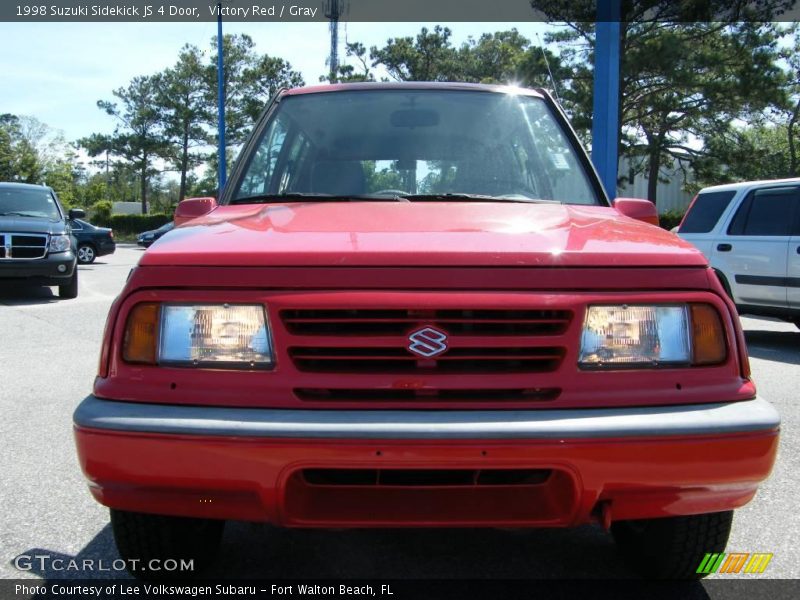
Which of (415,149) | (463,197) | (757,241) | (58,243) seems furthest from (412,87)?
(58,243)

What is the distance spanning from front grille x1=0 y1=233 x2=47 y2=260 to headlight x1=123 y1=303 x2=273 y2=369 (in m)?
10.3

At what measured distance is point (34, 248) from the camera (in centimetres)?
1127

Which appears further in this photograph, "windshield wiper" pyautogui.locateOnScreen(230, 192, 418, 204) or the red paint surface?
"windshield wiper" pyautogui.locateOnScreen(230, 192, 418, 204)

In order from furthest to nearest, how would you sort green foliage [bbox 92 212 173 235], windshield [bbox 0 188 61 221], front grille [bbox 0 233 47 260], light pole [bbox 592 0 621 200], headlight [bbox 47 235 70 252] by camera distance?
1. green foliage [bbox 92 212 173 235]
2. windshield [bbox 0 188 61 221]
3. headlight [bbox 47 235 70 252]
4. front grille [bbox 0 233 47 260]
5. light pole [bbox 592 0 621 200]

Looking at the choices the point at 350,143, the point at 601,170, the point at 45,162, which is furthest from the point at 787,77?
the point at 45,162

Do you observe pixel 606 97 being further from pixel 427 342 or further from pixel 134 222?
pixel 134 222

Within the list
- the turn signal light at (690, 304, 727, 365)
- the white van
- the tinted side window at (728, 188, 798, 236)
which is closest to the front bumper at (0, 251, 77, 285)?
the white van

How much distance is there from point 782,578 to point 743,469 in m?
0.90

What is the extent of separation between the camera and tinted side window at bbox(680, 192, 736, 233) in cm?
887

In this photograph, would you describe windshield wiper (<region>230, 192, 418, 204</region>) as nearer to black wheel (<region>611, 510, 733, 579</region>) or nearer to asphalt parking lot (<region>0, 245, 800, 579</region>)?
asphalt parking lot (<region>0, 245, 800, 579</region>)

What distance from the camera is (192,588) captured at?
8.02ft

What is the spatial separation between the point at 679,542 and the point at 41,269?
10.8m

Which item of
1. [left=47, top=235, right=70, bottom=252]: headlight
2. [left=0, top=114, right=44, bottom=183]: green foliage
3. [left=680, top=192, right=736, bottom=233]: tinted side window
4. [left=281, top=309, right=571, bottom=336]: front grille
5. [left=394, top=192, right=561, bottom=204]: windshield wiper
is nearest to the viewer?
[left=281, top=309, right=571, bottom=336]: front grille

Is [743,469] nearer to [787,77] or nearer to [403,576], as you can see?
[403,576]
